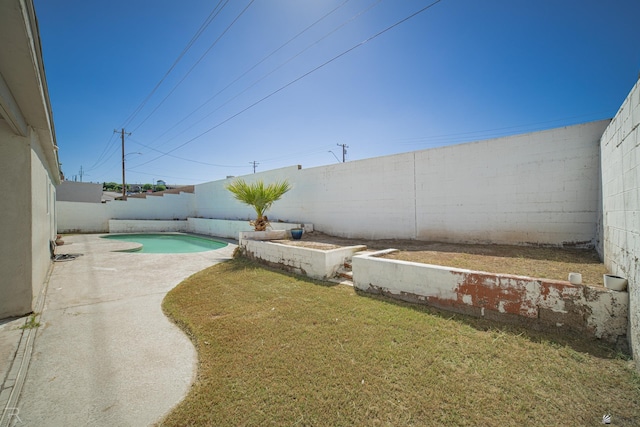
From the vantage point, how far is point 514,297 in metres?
3.05

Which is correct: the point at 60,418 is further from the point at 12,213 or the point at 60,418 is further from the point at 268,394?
the point at 12,213

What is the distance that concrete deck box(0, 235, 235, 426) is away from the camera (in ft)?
6.27

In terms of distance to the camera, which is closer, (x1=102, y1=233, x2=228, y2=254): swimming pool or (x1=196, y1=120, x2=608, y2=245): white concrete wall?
(x1=196, y1=120, x2=608, y2=245): white concrete wall

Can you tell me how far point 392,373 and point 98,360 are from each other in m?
3.04

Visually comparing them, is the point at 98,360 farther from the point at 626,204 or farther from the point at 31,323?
the point at 626,204

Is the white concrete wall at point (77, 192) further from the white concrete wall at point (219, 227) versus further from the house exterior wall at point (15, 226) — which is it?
the house exterior wall at point (15, 226)

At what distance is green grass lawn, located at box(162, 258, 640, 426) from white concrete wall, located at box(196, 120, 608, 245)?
376 centimetres

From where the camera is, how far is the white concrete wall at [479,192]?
504 centimetres

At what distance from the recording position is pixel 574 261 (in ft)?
13.4

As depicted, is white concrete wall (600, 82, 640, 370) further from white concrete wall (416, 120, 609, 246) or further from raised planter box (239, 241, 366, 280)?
raised planter box (239, 241, 366, 280)

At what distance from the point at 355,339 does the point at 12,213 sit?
5.21 meters

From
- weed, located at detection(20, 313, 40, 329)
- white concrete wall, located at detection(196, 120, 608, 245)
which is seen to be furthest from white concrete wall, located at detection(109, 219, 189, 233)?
weed, located at detection(20, 313, 40, 329)

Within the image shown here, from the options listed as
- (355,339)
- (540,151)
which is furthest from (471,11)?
(355,339)

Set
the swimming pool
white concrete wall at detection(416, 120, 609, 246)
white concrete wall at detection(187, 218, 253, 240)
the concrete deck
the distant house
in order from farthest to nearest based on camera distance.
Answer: white concrete wall at detection(187, 218, 253, 240), the swimming pool, white concrete wall at detection(416, 120, 609, 246), the distant house, the concrete deck
